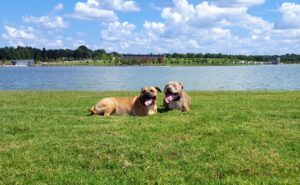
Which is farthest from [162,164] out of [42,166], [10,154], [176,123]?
[176,123]

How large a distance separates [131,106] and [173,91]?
1887mm

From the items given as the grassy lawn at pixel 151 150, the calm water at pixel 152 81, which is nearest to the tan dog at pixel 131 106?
the grassy lawn at pixel 151 150

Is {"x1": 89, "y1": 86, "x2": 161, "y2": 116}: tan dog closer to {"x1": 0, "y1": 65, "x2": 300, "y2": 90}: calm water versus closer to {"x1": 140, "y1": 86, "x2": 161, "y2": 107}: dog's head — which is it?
{"x1": 140, "y1": 86, "x2": 161, "y2": 107}: dog's head

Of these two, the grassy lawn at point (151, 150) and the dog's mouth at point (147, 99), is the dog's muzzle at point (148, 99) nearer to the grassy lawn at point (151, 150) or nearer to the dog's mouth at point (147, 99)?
the dog's mouth at point (147, 99)

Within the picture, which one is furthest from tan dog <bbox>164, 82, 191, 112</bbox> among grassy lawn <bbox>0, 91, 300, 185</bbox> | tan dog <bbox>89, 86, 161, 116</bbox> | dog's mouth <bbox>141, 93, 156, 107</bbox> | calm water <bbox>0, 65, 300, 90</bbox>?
calm water <bbox>0, 65, 300, 90</bbox>

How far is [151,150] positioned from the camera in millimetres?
9555

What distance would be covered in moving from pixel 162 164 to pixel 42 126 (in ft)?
17.4

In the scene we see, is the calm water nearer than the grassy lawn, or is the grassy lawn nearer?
the grassy lawn

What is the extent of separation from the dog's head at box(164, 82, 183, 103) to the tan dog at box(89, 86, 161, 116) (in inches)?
48.9

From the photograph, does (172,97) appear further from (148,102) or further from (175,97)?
(148,102)

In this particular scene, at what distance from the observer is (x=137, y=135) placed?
1119 cm

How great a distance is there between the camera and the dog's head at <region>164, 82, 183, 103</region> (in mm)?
16766

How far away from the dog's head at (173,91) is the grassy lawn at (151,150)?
228 cm

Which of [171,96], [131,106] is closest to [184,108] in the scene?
[171,96]
